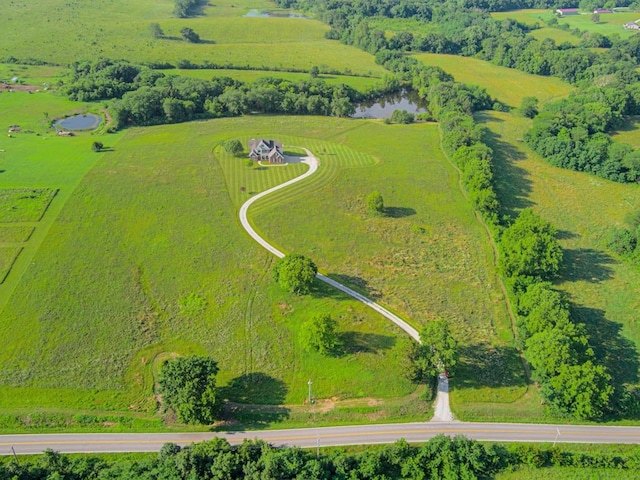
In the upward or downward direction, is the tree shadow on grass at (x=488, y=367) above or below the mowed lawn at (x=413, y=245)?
below

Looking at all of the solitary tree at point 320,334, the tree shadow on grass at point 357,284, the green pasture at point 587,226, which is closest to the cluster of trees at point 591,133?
the green pasture at point 587,226

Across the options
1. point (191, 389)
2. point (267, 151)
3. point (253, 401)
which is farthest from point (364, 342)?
point (267, 151)

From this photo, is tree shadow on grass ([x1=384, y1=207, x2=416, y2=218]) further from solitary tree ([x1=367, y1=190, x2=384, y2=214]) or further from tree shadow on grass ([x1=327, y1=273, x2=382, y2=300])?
tree shadow on grass ([x1=327, y1=273, x2=382, y2=300])

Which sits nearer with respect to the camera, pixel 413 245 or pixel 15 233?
pixel 15 233

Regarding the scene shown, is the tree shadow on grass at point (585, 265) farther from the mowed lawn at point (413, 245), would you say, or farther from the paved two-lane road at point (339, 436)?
the paved two-lane road at point (339, 436)

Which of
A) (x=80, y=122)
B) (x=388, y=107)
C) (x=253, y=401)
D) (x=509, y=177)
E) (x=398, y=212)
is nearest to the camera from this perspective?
(x=253, y=401)

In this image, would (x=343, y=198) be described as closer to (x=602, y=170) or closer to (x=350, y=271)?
(x=350, y=271)

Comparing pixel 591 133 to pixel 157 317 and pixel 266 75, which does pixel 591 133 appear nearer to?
pixel 266 75

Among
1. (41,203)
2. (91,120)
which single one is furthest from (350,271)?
(91,120)
